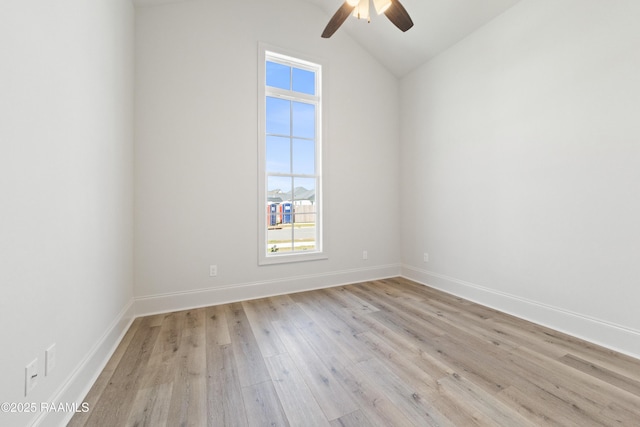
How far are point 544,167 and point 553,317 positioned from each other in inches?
53.8

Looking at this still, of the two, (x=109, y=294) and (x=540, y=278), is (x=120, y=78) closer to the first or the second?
(x=109, y=294)

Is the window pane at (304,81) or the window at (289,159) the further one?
the window pane at (304,81)

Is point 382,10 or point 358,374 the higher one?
point 382,10

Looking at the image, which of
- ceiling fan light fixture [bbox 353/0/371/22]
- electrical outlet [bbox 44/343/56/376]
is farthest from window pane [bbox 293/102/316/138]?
electrical outlet [bbox 44/343/56/376]

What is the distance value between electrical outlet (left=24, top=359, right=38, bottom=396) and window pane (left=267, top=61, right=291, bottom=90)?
10.6 feet

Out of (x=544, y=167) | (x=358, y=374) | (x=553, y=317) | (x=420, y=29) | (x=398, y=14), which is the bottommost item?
(x=358, y=374)

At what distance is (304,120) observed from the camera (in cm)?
355

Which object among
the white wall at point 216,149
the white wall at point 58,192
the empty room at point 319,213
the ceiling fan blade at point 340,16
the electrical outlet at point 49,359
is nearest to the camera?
the white wall at point 58,192

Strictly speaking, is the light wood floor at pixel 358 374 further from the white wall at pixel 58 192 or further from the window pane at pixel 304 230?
the window pane at pixel 304 230

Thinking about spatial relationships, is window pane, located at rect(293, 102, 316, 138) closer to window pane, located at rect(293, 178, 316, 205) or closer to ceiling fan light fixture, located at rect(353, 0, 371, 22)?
window pane, located at rect(293, 178, 316, 205)

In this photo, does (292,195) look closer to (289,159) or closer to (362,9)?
(289,159)

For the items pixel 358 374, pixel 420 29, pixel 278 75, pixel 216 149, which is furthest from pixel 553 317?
pixel 278 75

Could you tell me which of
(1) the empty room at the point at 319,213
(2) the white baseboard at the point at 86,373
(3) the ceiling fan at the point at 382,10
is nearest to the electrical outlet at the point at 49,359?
(1) the empty room at the point at 319,213

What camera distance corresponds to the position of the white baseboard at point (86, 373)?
1.23 meters
